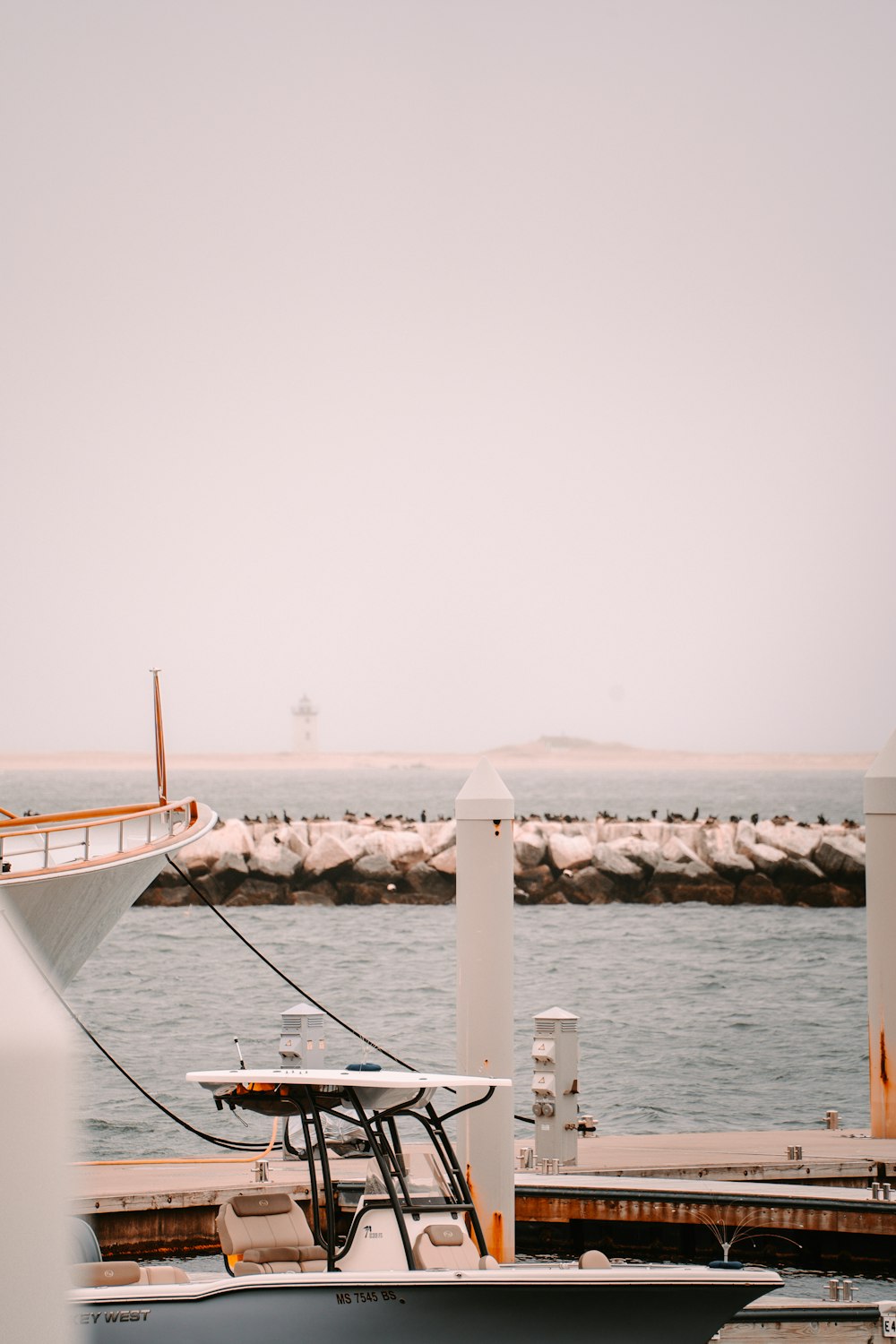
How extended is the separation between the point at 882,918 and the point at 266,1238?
759cm

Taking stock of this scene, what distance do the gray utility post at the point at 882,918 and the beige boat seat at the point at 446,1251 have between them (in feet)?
22.0

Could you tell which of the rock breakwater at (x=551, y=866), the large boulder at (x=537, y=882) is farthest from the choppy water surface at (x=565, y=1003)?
the rock breakwater at (x=551, y=866)

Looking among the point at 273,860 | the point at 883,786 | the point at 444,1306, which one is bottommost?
the point at 273,860

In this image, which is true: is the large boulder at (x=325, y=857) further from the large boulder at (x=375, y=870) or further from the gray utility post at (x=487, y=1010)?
the gray utility post at (x=487, y=1010)

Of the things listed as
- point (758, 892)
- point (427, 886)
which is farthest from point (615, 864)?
point (427, 886)

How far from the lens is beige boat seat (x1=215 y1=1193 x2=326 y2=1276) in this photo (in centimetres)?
946

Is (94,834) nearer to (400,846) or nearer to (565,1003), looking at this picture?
(565,1003)

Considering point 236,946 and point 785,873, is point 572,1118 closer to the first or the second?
point 236,946

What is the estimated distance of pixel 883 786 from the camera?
15.3m

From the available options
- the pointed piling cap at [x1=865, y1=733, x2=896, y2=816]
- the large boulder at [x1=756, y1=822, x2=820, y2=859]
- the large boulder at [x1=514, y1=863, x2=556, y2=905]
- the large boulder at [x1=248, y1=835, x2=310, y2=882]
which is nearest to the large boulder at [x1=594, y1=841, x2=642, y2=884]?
the large boulder at [x1=514, y1=863, x2=556, y2=905]

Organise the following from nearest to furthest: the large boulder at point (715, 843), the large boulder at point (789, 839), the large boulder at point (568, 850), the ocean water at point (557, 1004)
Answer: the ocean water at point (557, 1004) → the large boulder at point (568, 850) → the large boulder at point (715, 843) → the large boulder at point (789, 839)

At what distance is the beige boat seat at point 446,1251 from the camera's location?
9.30m

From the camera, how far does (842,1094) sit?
29.7m

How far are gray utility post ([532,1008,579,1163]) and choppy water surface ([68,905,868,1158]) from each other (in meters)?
8.07
